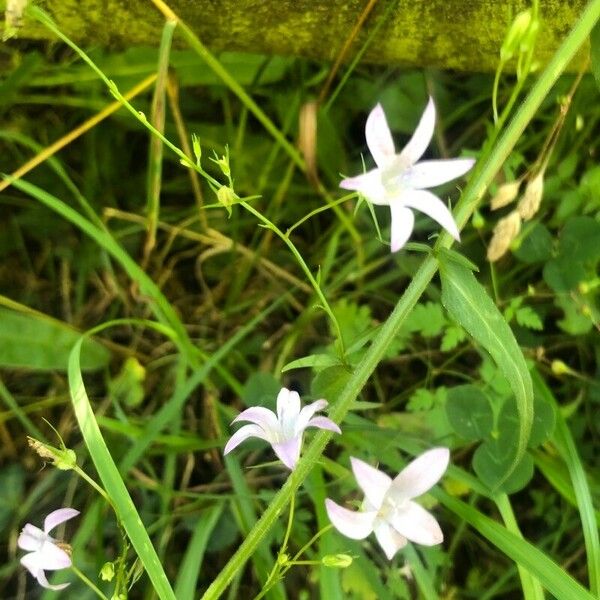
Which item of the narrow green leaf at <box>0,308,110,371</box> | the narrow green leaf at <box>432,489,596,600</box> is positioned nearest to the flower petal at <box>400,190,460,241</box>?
the narrow green leaf at <box>432,489,596,600</box>

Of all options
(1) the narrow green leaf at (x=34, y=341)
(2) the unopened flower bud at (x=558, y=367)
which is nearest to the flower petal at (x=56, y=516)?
(1) the narrow green leaf at (x=34, y=341)

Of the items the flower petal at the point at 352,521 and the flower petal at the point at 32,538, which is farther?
the flower petal at the point at 32,538

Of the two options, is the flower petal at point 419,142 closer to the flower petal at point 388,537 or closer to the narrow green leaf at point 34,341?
the flower petal at point 388,537

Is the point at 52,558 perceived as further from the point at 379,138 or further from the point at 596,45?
the point at 596,45

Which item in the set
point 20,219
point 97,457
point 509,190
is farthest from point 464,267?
point 20,219

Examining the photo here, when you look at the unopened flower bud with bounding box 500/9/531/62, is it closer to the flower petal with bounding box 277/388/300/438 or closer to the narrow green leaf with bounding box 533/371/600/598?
the flower petal with bounding box 277/388/300/438

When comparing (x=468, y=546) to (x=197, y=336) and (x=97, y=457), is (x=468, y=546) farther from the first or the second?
(x=97, y=457)
